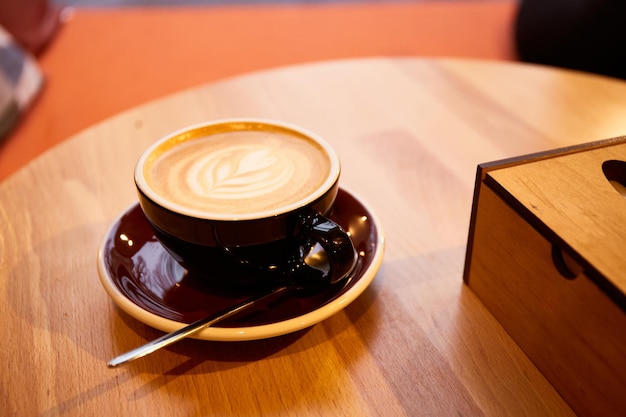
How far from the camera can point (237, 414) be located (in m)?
0.39

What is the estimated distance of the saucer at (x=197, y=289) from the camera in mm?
416

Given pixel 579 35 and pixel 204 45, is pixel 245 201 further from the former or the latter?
pixel 204 45

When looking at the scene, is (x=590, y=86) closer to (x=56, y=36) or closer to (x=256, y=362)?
(x=256, y=362)

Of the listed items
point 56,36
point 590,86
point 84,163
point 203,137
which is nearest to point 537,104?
point 590,86

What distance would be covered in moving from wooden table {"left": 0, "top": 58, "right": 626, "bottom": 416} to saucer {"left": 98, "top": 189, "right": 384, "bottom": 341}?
0.09 feet

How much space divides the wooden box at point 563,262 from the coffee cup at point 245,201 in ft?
0.38

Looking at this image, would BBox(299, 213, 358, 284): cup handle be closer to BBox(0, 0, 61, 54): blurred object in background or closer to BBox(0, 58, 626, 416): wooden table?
BBox(0, 58, 626, 416): wooden table

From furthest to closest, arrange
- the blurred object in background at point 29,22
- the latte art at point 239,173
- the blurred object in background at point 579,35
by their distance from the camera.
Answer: the blurred object in background at point 29,22, the blurred object in background at point 579,35, the latte art at point 239,173

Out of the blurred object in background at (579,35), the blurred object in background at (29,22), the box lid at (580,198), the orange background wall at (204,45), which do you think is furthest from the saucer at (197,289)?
the blurred object in background at (29,22)

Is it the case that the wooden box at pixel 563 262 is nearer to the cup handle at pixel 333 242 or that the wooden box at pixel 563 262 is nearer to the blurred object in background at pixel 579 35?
the cup handle at pixel 333 242

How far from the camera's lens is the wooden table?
408 mm

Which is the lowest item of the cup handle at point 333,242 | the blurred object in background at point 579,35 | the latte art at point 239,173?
the blurred object in background at point 579,35

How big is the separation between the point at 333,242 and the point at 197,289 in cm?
13

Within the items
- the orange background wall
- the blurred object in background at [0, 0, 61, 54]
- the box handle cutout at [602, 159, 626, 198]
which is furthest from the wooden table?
the blurred object in background at [0, 0, 61, 54]
